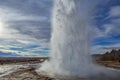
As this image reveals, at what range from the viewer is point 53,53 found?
31.8 metres

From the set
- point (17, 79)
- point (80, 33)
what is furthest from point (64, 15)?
point (17, 79)

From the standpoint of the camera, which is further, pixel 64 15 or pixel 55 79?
pixel 64 15

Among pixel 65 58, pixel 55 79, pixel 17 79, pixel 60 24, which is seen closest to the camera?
pixel 55 79

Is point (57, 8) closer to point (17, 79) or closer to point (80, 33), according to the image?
point (80, 33)

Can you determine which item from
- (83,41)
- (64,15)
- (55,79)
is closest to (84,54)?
(83,41)

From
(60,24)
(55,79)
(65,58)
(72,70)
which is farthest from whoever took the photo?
(60,24)

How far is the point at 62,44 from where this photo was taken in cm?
2981

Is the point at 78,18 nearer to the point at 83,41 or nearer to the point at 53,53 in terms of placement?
the point at 83,41

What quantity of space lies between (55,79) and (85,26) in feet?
44.2

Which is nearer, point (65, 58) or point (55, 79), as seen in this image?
point (55, 79)

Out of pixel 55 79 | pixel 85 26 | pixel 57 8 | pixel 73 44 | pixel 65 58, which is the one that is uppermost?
pixel 57 8

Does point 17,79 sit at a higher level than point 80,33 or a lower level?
lower

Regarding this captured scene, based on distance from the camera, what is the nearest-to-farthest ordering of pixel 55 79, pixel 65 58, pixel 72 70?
1. pixel 55 79
2. pixel 72 70
3. pixel 65 58

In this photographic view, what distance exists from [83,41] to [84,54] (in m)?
1.85
